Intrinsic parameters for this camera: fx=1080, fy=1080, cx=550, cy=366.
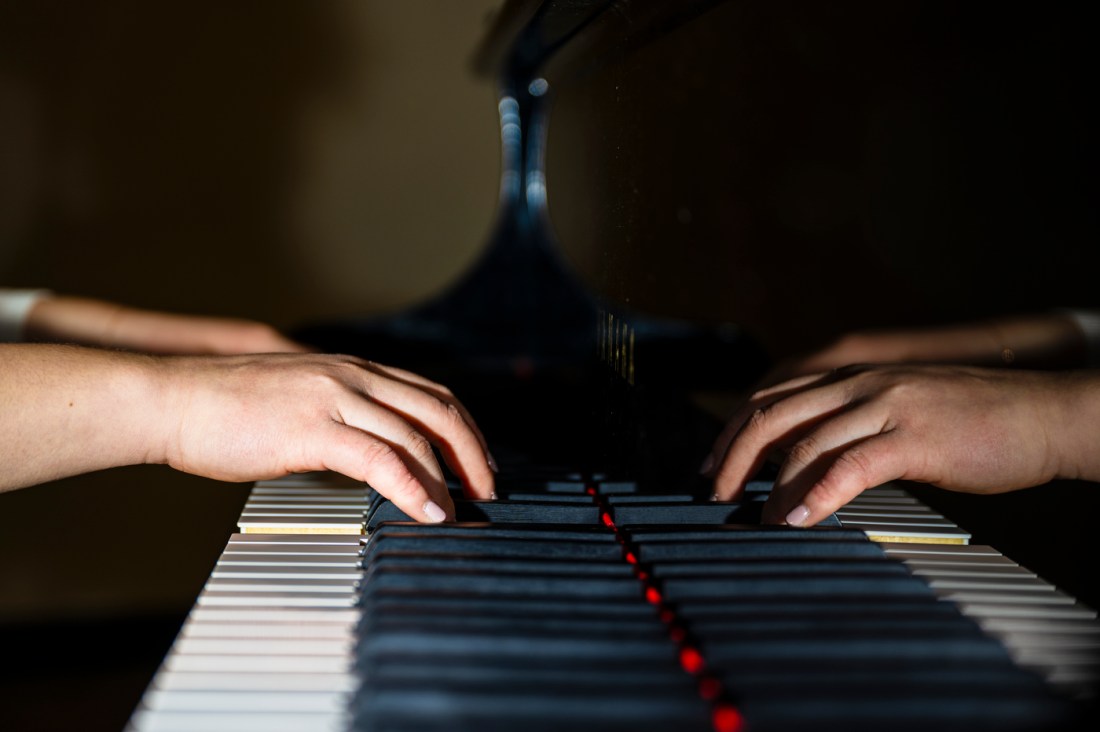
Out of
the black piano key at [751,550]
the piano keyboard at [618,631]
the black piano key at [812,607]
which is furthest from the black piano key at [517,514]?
the black piano key at [812,607]

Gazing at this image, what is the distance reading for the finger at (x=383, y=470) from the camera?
849 mm

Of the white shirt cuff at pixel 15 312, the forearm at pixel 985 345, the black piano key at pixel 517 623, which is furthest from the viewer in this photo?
the white shirt cuff at pixel 15 312

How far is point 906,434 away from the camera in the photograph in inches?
35.7

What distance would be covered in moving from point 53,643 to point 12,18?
1.52 meters

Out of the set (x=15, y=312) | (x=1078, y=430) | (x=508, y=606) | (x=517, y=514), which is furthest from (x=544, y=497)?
(x=15, y=312)

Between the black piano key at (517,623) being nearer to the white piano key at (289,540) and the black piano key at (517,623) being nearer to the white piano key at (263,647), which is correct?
the white piano key at (263,647)

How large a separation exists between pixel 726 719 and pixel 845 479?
359mm

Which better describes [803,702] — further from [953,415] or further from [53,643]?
[53,643]

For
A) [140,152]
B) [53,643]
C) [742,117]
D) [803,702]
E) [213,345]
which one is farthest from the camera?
[53,643]

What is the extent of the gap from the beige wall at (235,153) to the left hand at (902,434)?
1.36m

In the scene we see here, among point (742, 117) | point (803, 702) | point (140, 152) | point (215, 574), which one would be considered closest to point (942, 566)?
point (803, 702)

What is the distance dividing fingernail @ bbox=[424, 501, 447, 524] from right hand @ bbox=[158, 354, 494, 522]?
0.05 ft

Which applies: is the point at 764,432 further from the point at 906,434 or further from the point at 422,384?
the point at 422,384

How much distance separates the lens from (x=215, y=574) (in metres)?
0.77
